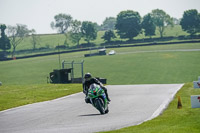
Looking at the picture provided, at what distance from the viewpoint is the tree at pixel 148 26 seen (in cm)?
14650

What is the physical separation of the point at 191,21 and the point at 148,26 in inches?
571

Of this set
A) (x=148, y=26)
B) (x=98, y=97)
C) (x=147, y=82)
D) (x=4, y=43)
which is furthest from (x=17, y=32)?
(x=98, y=97)

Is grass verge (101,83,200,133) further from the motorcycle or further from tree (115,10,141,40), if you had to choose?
tree (115,10,141,40)

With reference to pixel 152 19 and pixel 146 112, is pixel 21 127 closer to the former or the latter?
pixel 146 112

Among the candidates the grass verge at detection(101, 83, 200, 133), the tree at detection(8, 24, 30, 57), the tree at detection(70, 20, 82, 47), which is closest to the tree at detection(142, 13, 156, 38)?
the tree at detection(70, 20, 82, 47)

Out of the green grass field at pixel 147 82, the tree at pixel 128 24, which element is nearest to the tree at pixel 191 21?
the tree at pixel 128 24

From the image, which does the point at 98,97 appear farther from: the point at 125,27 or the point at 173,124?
the point at 125,27

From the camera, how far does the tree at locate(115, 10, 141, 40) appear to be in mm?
145025

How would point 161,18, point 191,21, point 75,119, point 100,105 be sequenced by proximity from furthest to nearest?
point 161,18
point 191,21
point 100,105
point 75,119

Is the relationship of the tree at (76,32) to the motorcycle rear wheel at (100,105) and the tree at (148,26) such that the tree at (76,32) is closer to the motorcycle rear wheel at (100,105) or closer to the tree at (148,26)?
the tree at (148,26)

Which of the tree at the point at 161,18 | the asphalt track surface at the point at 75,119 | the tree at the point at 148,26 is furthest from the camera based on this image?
the tree at the point at 161,18

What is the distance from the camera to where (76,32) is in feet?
500

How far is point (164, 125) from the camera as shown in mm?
12266

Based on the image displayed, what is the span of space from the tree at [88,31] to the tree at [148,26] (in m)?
17.5
